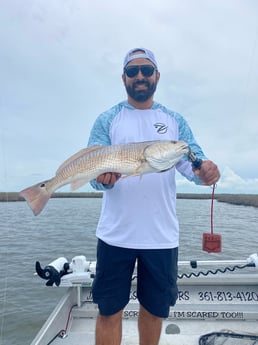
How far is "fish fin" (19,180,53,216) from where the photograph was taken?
252cm

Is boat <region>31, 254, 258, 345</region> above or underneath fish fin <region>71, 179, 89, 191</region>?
underneath

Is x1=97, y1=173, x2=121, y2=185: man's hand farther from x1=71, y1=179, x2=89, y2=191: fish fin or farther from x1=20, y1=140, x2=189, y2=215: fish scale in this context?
x1=71, y1=179, x2=89, y2=191: fish fin

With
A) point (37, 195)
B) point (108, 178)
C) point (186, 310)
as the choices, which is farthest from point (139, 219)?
point (186, 310)

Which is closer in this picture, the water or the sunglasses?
the sunglasses

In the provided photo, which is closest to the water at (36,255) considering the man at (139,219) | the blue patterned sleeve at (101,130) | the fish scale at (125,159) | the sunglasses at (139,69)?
the man at (139,219)

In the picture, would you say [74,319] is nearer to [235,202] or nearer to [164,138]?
[164,138]

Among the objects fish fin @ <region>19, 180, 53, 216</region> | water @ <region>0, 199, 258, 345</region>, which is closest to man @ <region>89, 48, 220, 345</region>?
fish fin @ <region>19, 180, 53, 216</region>

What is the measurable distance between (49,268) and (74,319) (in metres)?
0.77

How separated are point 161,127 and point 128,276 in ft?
4.10

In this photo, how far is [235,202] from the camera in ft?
184

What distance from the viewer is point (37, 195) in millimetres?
2557

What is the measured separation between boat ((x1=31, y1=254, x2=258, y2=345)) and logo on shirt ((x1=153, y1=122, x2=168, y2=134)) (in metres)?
2.13

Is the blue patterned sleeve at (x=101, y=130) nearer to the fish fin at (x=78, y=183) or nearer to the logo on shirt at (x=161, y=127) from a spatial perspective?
the fish fin at (x=78, y=183)

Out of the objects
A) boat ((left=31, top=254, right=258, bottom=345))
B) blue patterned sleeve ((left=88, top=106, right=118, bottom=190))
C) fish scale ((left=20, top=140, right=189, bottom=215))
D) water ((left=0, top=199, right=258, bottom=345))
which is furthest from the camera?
water ((left=0, top=199, right=258, bottom=345))
